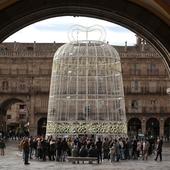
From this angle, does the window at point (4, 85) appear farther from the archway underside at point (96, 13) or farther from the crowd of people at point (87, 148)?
the archway underside at point (96, 13)

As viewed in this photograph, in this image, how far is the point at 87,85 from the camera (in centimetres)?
3531

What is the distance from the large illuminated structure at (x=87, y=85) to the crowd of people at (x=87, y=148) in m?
1.86

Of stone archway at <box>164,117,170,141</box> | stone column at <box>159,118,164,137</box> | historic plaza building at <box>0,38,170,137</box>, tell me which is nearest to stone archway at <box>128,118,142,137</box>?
historic plaza building at <box>0,38,170,137</box>

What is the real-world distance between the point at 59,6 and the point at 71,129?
22.0 m

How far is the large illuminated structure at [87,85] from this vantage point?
115 ft

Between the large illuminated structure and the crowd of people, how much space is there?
6.10ft

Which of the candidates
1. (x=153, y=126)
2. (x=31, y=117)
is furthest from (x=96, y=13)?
(x=153, y=126)

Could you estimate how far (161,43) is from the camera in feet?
39.4

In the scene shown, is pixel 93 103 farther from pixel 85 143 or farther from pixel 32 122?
pixel 32 122

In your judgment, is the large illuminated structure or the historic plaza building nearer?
the large illuminated structure

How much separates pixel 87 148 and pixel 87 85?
676 centimetres

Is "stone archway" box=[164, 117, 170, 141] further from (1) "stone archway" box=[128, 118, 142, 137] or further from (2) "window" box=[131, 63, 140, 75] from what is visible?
(2) "window" box=[131, 63, 140, 75]

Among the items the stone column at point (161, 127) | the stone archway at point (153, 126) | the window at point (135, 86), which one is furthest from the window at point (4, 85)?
the stone column at point (161, 127)

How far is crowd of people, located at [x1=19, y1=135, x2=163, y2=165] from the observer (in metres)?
29.1
